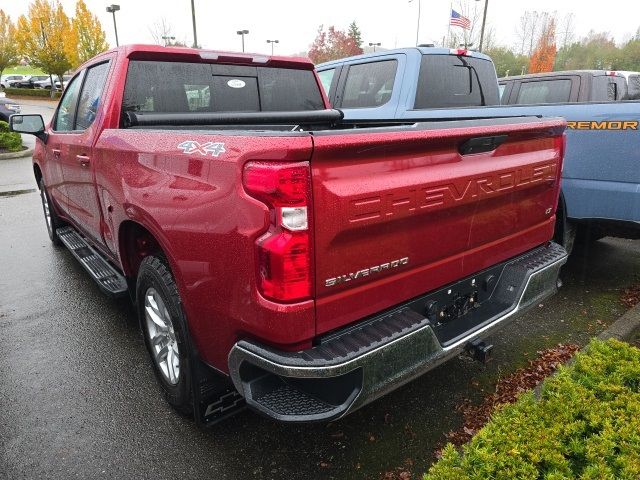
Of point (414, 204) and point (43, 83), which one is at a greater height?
point (414, 204)

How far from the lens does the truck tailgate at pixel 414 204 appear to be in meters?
1.87

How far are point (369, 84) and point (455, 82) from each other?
991mm

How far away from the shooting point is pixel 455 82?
18.4 ft

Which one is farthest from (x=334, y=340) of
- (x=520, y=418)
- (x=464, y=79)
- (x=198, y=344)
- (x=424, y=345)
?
(x=464, y=79)

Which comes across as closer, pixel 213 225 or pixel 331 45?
pixel 213 225

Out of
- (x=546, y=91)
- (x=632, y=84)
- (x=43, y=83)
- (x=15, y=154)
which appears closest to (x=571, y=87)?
(x=546, y=91)

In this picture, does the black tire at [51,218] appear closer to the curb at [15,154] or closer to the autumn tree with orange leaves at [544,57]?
the curb at [15,154]

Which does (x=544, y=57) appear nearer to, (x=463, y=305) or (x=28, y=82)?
(x=463, y=305)

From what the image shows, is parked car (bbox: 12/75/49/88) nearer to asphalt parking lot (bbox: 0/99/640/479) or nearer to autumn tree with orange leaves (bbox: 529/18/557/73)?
autumn tree with orange leaves (bbox: 529/18/557/73)

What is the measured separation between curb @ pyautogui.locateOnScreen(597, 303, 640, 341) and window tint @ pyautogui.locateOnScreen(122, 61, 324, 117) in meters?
2.83

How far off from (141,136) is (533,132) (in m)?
2.10

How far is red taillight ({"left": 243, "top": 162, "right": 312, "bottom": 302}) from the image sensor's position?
176cm

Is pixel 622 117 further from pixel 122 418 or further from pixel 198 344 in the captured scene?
pixel 122 418

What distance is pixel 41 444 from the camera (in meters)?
2.62
